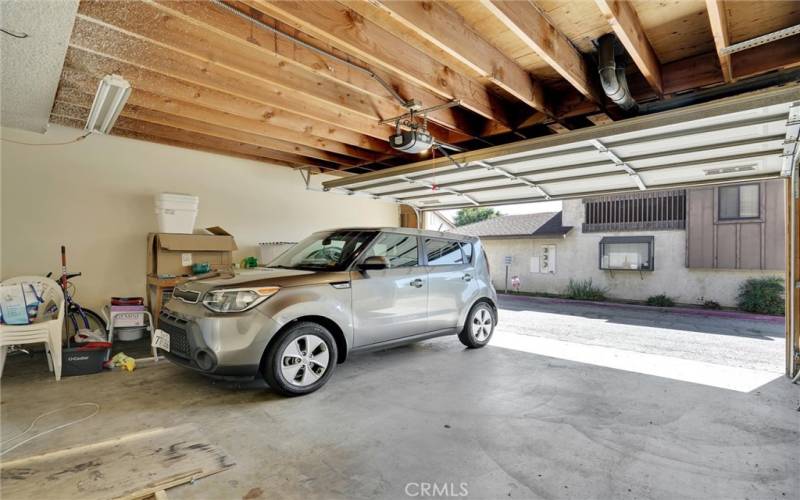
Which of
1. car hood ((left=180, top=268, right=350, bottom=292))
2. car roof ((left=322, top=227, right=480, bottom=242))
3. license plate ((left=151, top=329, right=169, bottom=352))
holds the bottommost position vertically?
license plate ((left=151, top=329, right=169, bottom=352))

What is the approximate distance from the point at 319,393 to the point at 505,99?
3.74 m

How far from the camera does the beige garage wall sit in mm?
4543

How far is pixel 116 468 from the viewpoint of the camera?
213cm

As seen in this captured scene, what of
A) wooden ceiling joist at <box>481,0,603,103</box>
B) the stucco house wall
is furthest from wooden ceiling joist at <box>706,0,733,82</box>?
the stucco house wall

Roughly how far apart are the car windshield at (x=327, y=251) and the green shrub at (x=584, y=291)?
10.3m

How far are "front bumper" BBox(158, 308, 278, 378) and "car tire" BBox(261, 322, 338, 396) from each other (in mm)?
116

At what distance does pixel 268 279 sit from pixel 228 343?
603 millimetres

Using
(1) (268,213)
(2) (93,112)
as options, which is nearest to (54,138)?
(2) (93,112)

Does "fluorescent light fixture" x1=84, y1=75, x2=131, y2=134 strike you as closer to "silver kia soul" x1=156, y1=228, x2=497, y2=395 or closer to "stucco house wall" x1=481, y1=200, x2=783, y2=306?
"silver kia soul" x1=156, y1=228, x2=497, y2=395

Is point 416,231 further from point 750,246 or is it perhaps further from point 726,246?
point 750,246

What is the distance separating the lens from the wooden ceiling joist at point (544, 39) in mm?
2449

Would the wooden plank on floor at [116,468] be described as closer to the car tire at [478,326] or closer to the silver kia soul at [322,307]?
the silver kia soul at [322,307]

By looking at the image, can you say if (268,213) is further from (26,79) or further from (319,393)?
(319,393)

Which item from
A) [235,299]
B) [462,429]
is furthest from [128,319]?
[462,429]
